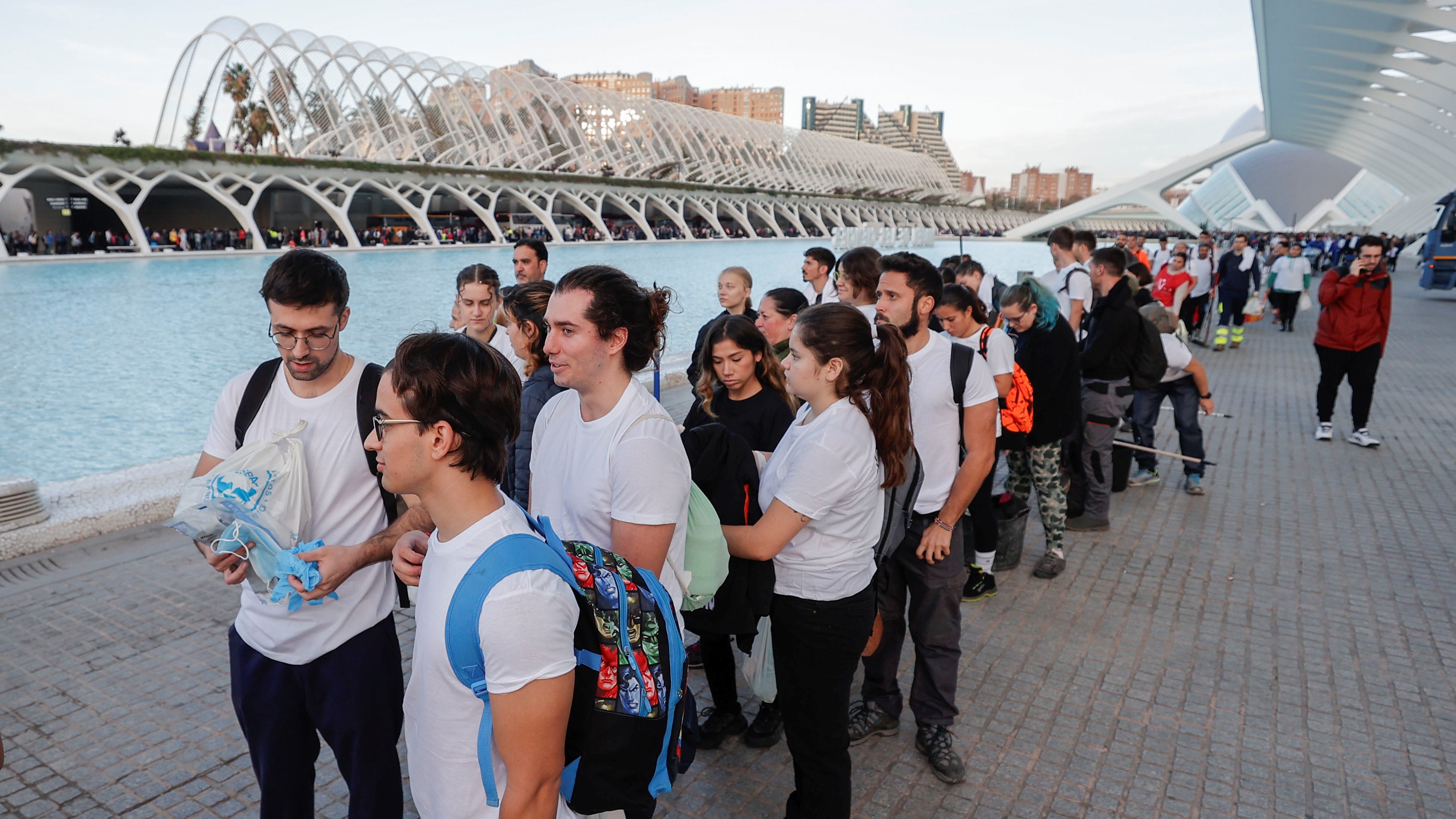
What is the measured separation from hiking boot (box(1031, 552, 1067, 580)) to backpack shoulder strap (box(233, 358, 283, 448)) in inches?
164

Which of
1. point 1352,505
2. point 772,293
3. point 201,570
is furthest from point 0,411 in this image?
point 1352,505

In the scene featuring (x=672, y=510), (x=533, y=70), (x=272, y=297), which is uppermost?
(x=533, y=70)

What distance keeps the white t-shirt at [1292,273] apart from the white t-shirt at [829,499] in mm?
16817

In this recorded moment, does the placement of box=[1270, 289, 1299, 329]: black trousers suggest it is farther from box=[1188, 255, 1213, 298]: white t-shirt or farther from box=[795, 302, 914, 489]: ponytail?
box=[795, 302, 914, 489]: ponytail

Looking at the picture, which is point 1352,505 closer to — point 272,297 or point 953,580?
point 953,580

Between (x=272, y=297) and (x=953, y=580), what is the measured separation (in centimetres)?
243

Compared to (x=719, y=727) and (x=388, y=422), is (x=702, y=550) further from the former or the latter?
(x=719, y=727)

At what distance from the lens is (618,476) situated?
1.88 m

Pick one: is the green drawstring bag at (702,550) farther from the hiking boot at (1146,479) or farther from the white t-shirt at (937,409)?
the hiking boot at (1146,479)

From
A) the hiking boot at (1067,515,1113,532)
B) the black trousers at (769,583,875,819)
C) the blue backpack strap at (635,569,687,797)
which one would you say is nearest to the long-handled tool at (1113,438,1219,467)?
the hiking boot at (1067,515,1113,532)

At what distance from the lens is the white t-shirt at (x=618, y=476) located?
185 centimetres

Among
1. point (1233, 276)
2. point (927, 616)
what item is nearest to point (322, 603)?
point (927, 616)

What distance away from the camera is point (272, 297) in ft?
6.49

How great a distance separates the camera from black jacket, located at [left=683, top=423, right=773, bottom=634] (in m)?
2.36
